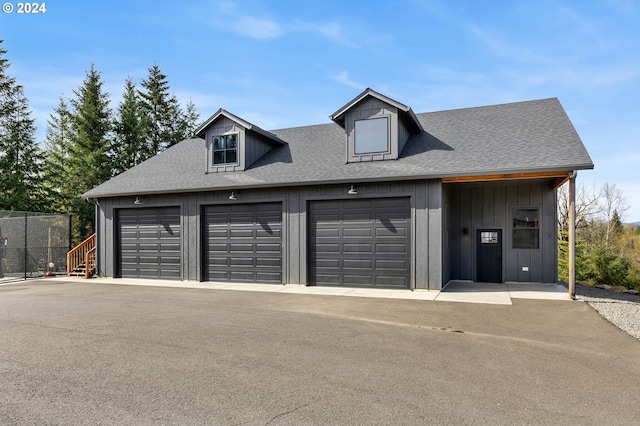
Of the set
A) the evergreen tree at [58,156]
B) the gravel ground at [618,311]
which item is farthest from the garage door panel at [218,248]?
the evergreen tree at [58,156]

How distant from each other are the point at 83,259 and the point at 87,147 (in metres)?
13.3

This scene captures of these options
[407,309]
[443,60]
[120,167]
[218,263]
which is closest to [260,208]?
[218,263]

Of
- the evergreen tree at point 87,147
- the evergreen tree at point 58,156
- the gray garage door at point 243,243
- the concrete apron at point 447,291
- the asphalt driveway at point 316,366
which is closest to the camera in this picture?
the asphalt driveway at point 316,366

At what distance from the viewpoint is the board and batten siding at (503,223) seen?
518 inches

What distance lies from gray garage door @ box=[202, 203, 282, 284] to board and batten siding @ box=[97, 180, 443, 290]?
248 millimetres

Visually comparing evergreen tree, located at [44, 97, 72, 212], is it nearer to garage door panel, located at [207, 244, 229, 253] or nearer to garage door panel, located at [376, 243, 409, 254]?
garage door panel, located at [207, 244, 229, 253]

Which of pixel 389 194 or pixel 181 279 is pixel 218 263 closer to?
pixel 181 279

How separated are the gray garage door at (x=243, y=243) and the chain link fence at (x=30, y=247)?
25.4 ft

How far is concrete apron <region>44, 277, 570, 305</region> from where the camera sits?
33.8 ft

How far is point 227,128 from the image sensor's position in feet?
47.4

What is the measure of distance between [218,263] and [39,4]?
9.18 m

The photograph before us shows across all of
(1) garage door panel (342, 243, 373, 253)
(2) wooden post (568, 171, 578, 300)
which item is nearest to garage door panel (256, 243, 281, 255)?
(1) garage door panel (342, 243, 373, 253)

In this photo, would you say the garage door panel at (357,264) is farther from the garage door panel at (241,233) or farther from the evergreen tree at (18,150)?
the evergreen tree at (18,150)

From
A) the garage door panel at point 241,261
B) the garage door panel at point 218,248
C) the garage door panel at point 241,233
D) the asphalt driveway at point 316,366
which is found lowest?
the asphalt driveway at point 316,366
